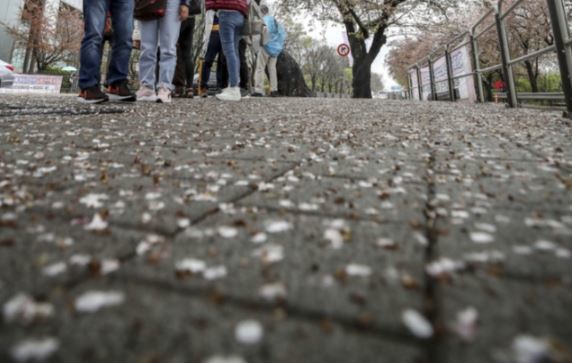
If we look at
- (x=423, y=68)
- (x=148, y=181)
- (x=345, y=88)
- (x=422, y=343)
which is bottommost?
(x=422, y=343)

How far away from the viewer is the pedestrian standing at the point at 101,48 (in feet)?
14.4

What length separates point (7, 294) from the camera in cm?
80

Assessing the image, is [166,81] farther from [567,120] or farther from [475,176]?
[567,120]

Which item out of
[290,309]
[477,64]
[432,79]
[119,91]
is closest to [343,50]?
[432,79]

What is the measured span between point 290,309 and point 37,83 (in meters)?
21.3

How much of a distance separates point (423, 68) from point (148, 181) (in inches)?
532

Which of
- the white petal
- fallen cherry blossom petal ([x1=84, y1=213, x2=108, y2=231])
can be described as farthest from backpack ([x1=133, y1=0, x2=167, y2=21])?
the white petal

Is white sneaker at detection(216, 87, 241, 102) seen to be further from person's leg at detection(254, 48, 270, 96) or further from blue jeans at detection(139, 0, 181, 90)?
person's leg at detection(254, 48, 270, 96)

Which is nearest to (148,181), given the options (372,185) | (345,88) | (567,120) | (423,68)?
(372,185)

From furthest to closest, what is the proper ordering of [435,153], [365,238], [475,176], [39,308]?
[435,153] < [475,176] < [365,238] < [39,308]

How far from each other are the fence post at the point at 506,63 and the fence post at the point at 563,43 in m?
1.85

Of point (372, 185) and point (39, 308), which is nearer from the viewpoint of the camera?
point (39, 308)

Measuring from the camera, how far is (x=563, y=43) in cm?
398

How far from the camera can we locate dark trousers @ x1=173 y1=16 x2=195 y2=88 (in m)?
7.20
